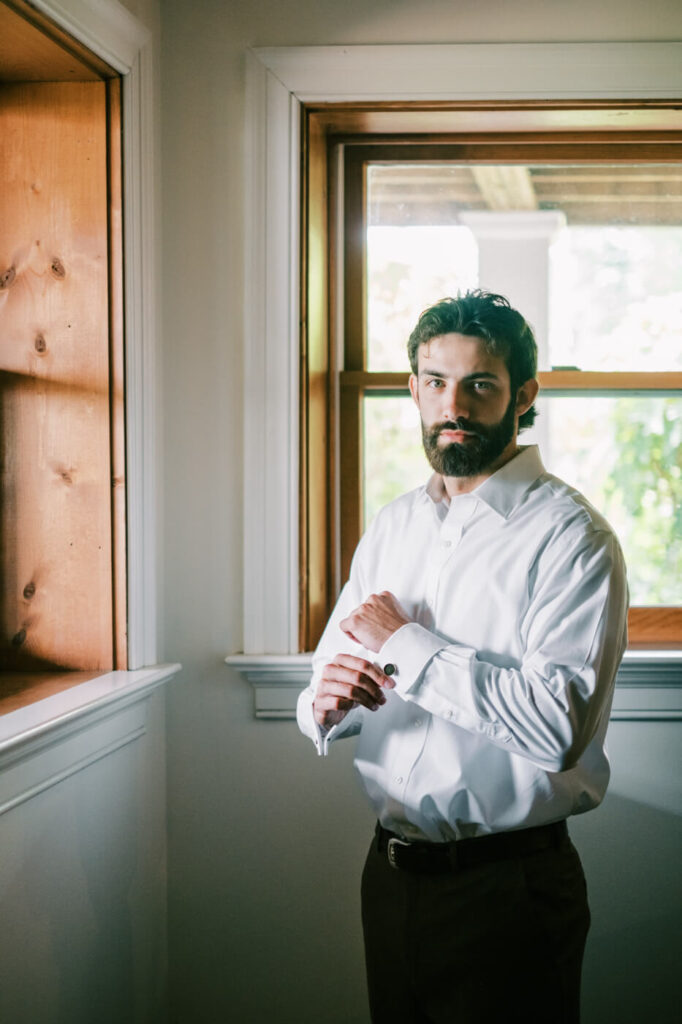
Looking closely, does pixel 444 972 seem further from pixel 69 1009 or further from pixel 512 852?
pixel 69 1009

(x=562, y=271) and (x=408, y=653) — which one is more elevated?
(x=562, y=271)

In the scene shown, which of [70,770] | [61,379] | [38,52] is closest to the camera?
[70,770]

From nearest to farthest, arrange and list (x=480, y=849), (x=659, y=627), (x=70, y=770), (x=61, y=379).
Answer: (x=480, y=849), (x=70, y=770), (x=61, y=379), (x=659, y=627)

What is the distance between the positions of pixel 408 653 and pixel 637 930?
1.05m

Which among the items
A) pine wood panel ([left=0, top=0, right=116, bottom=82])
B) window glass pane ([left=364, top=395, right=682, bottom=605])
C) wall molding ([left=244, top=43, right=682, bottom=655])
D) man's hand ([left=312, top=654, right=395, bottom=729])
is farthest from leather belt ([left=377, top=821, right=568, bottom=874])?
pine wood panel ([left=0, top=0, right=116, bottom=82])

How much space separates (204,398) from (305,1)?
91cm

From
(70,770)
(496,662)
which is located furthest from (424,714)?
(70,770)

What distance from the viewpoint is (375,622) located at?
1.41m

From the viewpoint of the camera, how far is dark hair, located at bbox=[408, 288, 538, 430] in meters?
1.48

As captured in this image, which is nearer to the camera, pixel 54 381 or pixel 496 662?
pixel 496 662

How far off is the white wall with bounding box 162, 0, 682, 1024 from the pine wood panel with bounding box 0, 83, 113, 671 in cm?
21

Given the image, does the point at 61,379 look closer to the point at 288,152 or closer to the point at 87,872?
the point at 288,152

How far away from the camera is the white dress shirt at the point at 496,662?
129 cm

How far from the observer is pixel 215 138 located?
1926 millimetres
